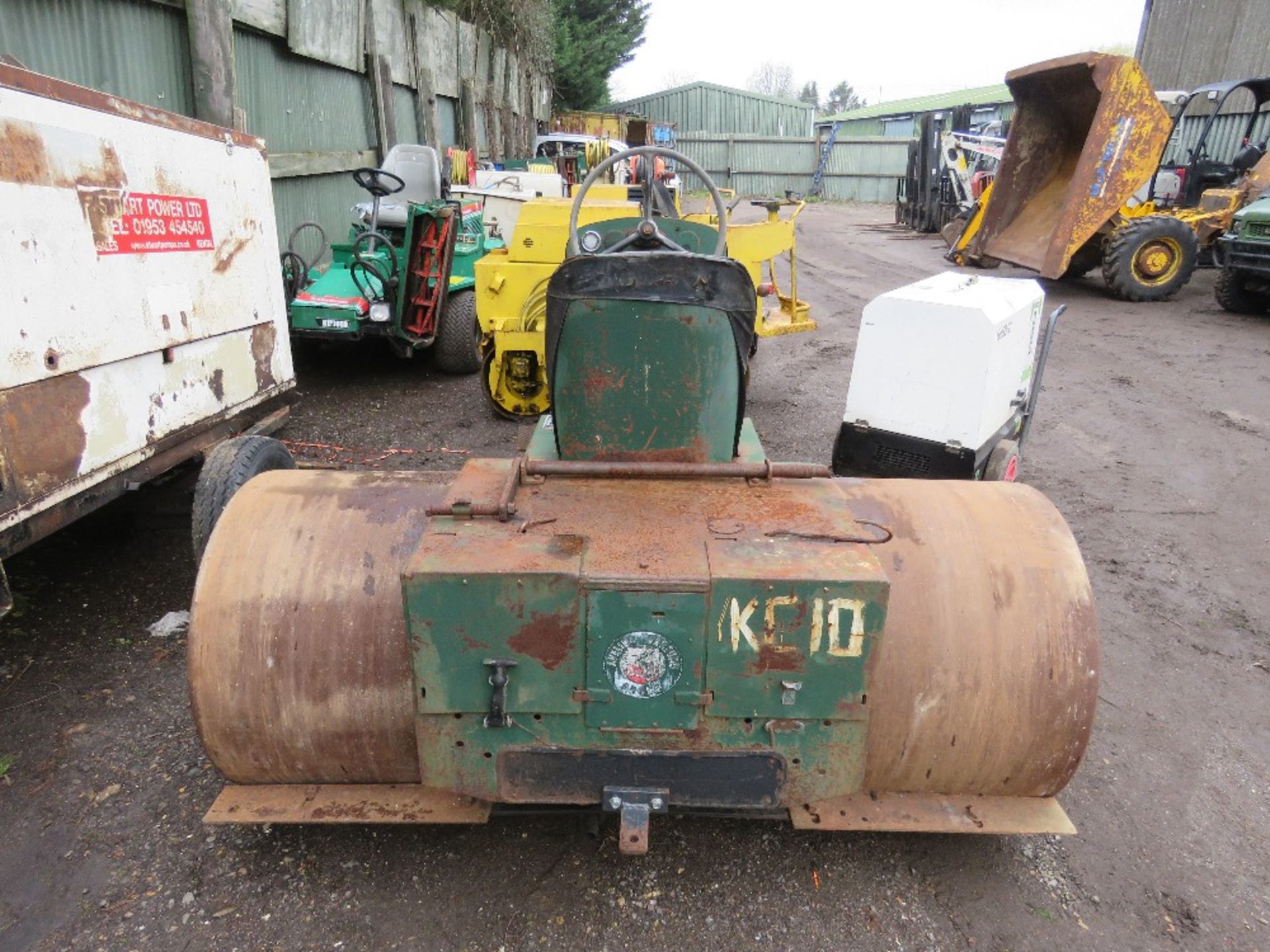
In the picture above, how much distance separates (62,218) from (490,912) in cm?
280

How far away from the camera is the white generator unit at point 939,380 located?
4.21 metres

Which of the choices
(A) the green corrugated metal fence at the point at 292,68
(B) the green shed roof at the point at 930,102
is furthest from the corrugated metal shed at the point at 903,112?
(A) the green corrugated metal fence at the point at 292,68

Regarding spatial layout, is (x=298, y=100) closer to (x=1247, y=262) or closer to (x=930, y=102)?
(x=1247, y=262)

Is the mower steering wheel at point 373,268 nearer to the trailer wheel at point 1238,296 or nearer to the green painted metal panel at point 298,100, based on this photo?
the green painted metal panel at point 298,100

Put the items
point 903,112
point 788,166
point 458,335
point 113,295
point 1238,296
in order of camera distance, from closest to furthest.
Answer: point 113,295, point 458,335, point 1238,296, point 788,166, point 903,112

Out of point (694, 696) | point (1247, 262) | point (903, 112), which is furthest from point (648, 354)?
point (903, 112)

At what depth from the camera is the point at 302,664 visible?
2.42m

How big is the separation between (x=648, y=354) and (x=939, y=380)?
222cm

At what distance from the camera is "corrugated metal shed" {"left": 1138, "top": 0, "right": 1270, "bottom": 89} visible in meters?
16.6

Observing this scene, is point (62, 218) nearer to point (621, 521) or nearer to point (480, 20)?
point (621, 521)

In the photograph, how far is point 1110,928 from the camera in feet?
7.82

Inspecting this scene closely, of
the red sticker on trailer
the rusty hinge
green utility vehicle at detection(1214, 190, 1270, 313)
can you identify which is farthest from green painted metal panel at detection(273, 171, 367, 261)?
green utility vehicle at detection(1214, 190, 1270, 313)

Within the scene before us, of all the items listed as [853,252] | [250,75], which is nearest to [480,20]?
[853,252]

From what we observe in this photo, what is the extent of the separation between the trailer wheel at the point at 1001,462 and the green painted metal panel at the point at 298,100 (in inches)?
274
